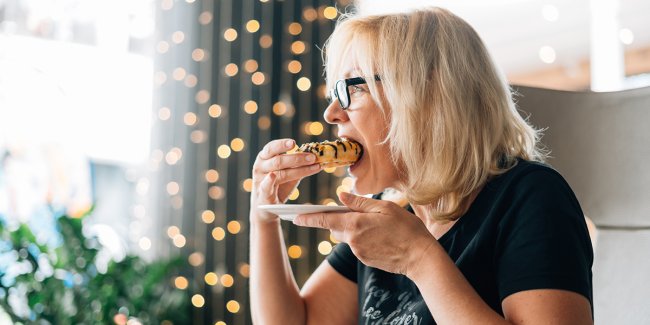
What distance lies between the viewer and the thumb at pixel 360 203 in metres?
1.01

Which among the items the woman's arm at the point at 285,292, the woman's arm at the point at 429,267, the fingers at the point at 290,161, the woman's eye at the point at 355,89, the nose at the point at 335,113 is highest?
the woman's eye at the point at 355,89

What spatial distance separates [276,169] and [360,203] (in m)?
0.36

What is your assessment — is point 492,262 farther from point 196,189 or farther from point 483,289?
point 196,189

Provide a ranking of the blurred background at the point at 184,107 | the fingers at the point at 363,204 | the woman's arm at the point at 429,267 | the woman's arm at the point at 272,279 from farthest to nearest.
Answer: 1. the blurred background at the point at 184,107
2. the woman's arm at the point at 272,279
3. the fingers at the point at 363,204
4. the woman's arm at the point at 429,267

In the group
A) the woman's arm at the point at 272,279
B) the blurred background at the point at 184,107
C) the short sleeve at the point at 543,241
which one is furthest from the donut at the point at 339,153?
the blurred background at the point at 184,107

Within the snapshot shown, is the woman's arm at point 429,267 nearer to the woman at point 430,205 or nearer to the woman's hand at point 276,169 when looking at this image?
the woman at point 430,205

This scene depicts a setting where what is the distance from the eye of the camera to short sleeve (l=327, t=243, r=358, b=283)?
145cm

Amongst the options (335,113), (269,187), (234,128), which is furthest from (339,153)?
(234,128)

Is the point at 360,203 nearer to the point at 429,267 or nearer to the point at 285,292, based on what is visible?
the point at 429,267

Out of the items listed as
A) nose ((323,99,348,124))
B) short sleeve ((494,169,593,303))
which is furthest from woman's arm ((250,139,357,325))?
short sleeve ((494,169,593,303))

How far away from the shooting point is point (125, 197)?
3090 mm

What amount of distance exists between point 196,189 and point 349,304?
155cm

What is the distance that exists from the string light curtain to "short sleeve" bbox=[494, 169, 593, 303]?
5.47 feet

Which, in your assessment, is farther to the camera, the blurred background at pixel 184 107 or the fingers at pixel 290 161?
the blurred background at pixel 184 107
